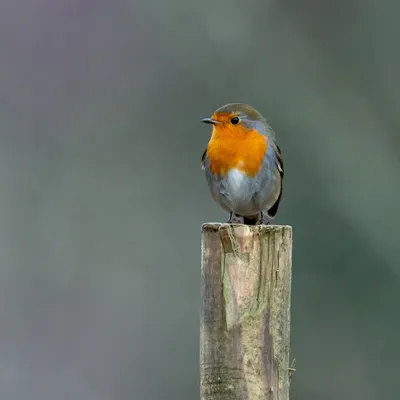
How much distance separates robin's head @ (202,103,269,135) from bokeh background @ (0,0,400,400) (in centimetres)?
284

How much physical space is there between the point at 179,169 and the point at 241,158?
11.9ft

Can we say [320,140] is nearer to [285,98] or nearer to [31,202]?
Result: [285,98]

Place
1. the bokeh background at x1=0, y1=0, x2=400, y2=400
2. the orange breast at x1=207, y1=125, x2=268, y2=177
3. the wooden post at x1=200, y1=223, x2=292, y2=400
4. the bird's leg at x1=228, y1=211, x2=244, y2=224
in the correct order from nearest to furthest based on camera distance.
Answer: the wooden post at x1=200, y1=223, x2=292, y2=400, the orange breast at x1=207, y1=125, x2=268, y2=177, the bird's leg at x1=228, y1=211, x2=244, y2=224, the bokeh background at x1=0, y1=0, x2=400, y2=400

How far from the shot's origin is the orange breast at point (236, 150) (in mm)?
4516

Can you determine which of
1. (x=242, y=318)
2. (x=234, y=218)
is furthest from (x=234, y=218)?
(x=242, y=318)

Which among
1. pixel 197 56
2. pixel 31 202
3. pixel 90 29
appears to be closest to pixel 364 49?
pixel 197 56

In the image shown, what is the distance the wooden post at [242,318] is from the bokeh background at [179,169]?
15.2 ft

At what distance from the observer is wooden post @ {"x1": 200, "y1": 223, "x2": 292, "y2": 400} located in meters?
2.63

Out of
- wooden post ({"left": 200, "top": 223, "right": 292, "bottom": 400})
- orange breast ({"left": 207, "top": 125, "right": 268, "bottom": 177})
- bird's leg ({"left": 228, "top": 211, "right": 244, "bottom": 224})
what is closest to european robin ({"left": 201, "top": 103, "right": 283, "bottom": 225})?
orange breast ({"left": 207, "top": 125, "right": 268, "bottom": 177})

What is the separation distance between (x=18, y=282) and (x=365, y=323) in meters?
2.92

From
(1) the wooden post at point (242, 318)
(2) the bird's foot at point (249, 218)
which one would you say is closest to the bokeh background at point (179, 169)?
(2) the bird's foot at point (249, 218)

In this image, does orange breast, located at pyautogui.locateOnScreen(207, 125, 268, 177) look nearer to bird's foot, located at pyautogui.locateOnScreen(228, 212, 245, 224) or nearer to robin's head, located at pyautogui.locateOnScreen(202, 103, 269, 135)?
robin's head, located at pyautogui.locateOnScreen(202, 103, 269, 135)

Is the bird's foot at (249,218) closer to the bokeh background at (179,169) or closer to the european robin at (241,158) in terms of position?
the european robin at (241,158)

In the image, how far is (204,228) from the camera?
9.00ft
